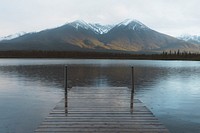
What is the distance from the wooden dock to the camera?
38.9ft

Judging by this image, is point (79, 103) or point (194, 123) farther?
point (79, 103)

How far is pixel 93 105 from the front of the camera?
56.7 ft

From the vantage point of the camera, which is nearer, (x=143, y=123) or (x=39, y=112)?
(x=143, y=123)

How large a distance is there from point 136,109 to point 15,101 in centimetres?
1086

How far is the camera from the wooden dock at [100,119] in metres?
11.9

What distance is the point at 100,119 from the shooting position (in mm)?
13586

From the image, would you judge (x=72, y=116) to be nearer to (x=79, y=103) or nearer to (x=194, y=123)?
(x=79, y=103)

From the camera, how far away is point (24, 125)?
51.0 feet

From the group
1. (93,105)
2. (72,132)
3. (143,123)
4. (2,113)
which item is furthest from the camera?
→ (2,113)

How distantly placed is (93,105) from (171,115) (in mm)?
4924

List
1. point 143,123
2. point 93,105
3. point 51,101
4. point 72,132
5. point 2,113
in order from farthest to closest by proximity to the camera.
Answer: point 51,101
point 2,113
point 93,105
point 143,123
point 72,132

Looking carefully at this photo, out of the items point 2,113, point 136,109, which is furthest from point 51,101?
point 136,109

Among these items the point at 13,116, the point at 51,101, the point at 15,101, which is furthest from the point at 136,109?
the point at 15,101

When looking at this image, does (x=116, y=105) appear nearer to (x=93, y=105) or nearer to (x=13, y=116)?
(x=93, y=105)
